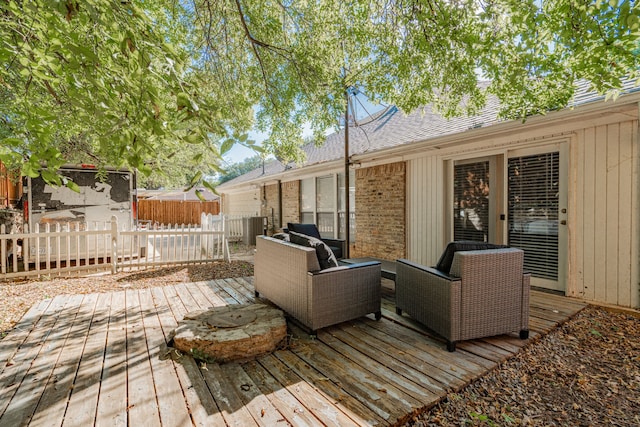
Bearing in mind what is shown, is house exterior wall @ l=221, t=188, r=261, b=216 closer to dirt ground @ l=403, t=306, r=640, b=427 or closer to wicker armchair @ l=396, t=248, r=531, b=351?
wicker armchair @ l=396, t=248, r=531, b=351

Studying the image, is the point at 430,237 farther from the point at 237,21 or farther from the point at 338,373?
the point at 237,21

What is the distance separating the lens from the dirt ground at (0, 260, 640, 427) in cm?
199

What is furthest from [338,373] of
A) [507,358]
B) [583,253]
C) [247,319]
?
[583,253]

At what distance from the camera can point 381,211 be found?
6.97 metres

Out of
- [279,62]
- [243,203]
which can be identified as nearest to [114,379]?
[279,62]

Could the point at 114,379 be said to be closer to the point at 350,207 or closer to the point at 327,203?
the point at 350,207

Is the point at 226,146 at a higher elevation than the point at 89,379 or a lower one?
higher

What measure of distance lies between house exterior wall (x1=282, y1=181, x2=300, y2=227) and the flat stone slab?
6802mm

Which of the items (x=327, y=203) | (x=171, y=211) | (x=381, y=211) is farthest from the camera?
(x=171, y=211)

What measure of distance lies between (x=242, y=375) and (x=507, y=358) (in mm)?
2358

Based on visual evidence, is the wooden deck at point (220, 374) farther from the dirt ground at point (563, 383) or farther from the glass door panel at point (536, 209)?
the glass door panel at point (536, 209)

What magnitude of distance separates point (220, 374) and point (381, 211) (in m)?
5.27

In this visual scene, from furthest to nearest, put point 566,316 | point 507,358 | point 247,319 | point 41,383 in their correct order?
point 566,316
point 247,319
point 507,358
point 41,383

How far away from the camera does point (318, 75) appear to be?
4582mm
